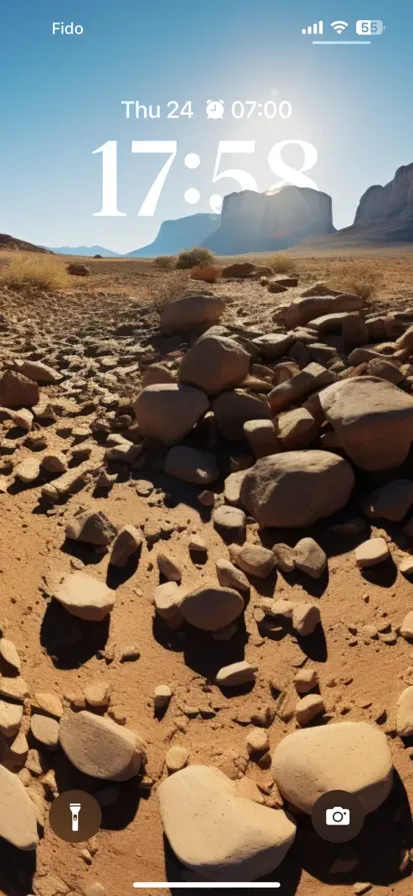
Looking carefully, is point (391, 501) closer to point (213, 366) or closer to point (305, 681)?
point (305, 681)

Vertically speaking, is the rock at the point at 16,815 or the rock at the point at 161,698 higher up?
the rock at the point at 16,815

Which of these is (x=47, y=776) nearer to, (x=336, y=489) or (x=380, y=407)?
(x=336, y=489)

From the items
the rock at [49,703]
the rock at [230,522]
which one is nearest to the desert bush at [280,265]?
the rock at [230,522]

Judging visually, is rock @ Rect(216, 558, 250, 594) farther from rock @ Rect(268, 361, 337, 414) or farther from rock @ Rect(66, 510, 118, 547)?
rock @ Rect(268, 361, 337, 414)

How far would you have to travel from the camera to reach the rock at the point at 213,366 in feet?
14.6

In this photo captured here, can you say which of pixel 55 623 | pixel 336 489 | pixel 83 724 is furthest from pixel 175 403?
pixel 83 724

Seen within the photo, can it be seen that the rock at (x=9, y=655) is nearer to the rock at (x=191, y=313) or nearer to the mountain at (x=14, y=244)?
the rock at (x=191, y=313)

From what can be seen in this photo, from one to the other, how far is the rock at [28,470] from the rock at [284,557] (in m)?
1.66

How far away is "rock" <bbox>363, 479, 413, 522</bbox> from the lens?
336 cm

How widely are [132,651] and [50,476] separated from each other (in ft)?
5.69

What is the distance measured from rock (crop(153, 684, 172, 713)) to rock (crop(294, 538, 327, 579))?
96 centimetres

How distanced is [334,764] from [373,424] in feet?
6.69

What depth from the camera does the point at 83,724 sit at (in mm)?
2072

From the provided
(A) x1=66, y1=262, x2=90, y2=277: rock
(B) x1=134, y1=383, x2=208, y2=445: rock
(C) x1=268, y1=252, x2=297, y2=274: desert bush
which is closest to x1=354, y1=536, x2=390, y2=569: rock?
(B) x1=134, y1=383, x2=208, y2=445: rock
